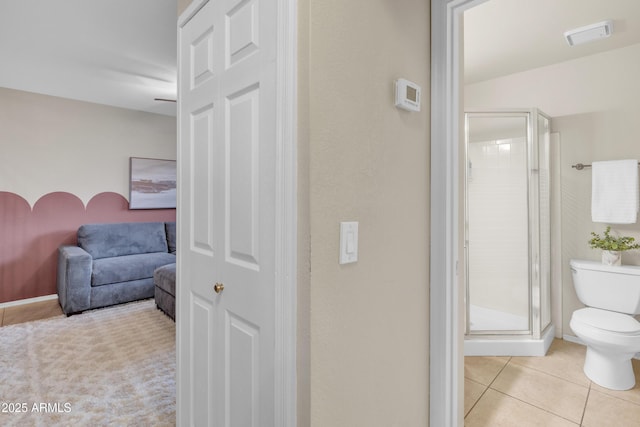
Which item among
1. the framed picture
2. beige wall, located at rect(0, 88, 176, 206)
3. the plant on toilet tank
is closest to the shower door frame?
the plant on toilet tank

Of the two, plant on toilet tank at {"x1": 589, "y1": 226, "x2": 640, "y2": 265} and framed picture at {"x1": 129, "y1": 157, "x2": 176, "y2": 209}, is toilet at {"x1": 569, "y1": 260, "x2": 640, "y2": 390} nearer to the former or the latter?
plant on toilet tank at {"x1": 589, "y1": 226, "x2": 640, "y2": 265}

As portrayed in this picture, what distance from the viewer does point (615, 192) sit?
249cm

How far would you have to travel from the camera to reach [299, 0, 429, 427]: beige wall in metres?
0.91

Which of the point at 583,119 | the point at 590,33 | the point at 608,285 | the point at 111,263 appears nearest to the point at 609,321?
the point at 608,285

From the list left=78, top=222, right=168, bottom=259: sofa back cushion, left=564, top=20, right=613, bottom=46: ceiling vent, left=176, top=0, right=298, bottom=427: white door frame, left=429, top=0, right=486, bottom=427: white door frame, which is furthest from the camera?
left=78, top=222, right=168, bottom=259: sofa back cushion

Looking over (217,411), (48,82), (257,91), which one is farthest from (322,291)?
(48,82)

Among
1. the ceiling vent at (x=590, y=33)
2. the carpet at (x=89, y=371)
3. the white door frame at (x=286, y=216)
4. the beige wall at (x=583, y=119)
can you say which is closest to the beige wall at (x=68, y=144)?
the carpet at (x=89, y=371)

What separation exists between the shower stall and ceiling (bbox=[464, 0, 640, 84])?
0.47 m

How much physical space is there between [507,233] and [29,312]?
4795 millimetres

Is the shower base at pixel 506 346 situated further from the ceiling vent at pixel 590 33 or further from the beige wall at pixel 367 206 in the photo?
the ceiling vent at pixel 590 33

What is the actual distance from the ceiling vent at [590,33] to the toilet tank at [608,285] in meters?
1.66

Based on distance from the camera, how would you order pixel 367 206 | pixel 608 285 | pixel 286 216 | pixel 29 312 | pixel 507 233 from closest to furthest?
pixel 286 216 → pixel 367 206 → pixel 608 285 → pixel 507 233 → pixel 29 312

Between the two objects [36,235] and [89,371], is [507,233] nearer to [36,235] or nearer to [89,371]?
[89,371]

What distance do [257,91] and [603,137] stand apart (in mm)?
2952
